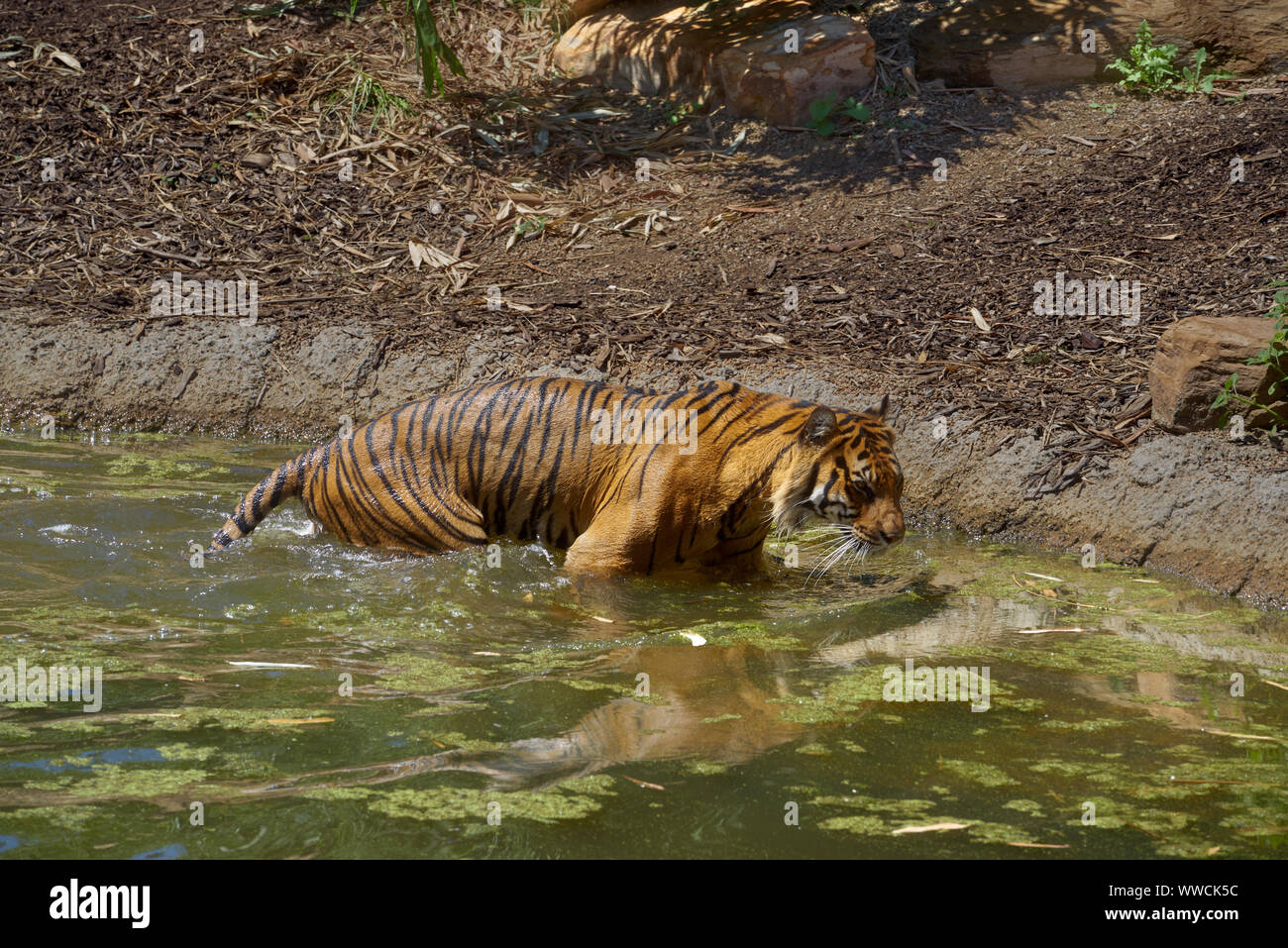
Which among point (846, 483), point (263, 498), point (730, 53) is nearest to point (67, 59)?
point (730, 53)

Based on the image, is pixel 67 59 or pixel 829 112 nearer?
pixel 829 112

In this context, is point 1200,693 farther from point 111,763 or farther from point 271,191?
point 271,191

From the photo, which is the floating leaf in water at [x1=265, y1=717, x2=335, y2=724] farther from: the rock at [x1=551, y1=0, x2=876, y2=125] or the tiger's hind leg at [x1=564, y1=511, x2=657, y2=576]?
the rock at [x1=551, y1=0, x2=876, y2=125]

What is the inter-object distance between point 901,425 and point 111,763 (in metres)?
4.22

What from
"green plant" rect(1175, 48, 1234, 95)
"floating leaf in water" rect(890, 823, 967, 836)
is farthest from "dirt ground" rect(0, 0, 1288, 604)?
"floating leaf in water" rect(890, 823, 967, 836)

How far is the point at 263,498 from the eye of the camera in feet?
16.6

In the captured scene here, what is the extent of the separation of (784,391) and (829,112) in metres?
4.00

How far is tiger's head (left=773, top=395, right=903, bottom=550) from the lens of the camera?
15.8ft

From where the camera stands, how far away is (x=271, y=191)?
9281mm

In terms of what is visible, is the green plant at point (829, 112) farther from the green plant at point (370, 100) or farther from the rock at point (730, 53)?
the green plant at point (370, 100)

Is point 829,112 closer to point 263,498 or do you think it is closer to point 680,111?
point 680,111

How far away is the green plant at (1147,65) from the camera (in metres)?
9.22

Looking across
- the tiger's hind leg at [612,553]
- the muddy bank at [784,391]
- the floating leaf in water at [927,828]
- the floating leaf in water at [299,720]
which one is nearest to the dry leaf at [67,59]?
the muddy bank at [784,391]
